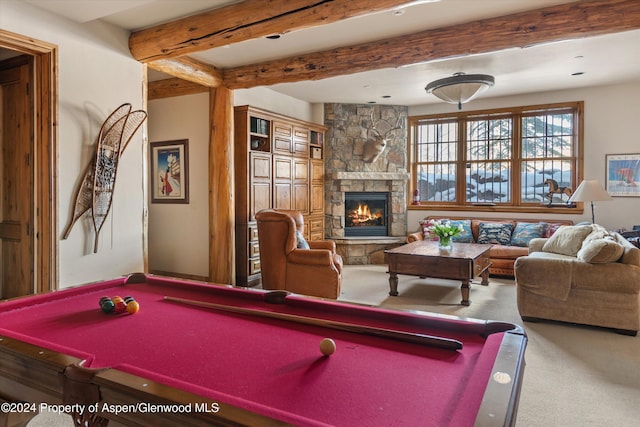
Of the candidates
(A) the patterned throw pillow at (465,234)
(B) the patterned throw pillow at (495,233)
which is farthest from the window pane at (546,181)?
(A) the patterned throw pillow at (465,234)

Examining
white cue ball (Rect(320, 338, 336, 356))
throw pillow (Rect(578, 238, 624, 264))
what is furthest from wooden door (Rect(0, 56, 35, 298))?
throw pillow (Rect(578, 238, 624, 264))

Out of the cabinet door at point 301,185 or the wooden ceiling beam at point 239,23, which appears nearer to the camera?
the wooden ceiling beam at point 239,23

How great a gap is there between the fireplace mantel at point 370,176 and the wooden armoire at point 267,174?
44 centimetres

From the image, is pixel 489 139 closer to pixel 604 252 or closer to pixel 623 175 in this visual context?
pixel 623 175

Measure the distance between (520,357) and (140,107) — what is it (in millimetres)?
4071

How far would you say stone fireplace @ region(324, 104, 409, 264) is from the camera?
704 centimetres

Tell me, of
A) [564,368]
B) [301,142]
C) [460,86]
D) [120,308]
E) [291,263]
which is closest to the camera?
[120,308]

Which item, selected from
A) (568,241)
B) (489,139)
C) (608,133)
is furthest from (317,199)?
(608,133)

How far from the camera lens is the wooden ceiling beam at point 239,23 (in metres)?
2.99

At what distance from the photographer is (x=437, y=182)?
24.2 ft

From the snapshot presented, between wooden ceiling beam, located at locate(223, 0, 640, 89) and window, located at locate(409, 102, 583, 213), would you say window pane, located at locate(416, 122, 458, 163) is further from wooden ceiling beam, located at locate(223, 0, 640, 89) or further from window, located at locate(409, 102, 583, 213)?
wooden ceiling beam, located at locate(223, 0, 640, 89)

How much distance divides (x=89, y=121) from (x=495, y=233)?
5.62 meters

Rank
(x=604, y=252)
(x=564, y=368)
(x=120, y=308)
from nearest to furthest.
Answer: (x=120, y=308) → (x=564, y=368) → (x=604, y=252)

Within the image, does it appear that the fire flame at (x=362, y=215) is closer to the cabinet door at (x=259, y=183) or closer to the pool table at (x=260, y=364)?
the cabinet door at (x=259, y=183)
